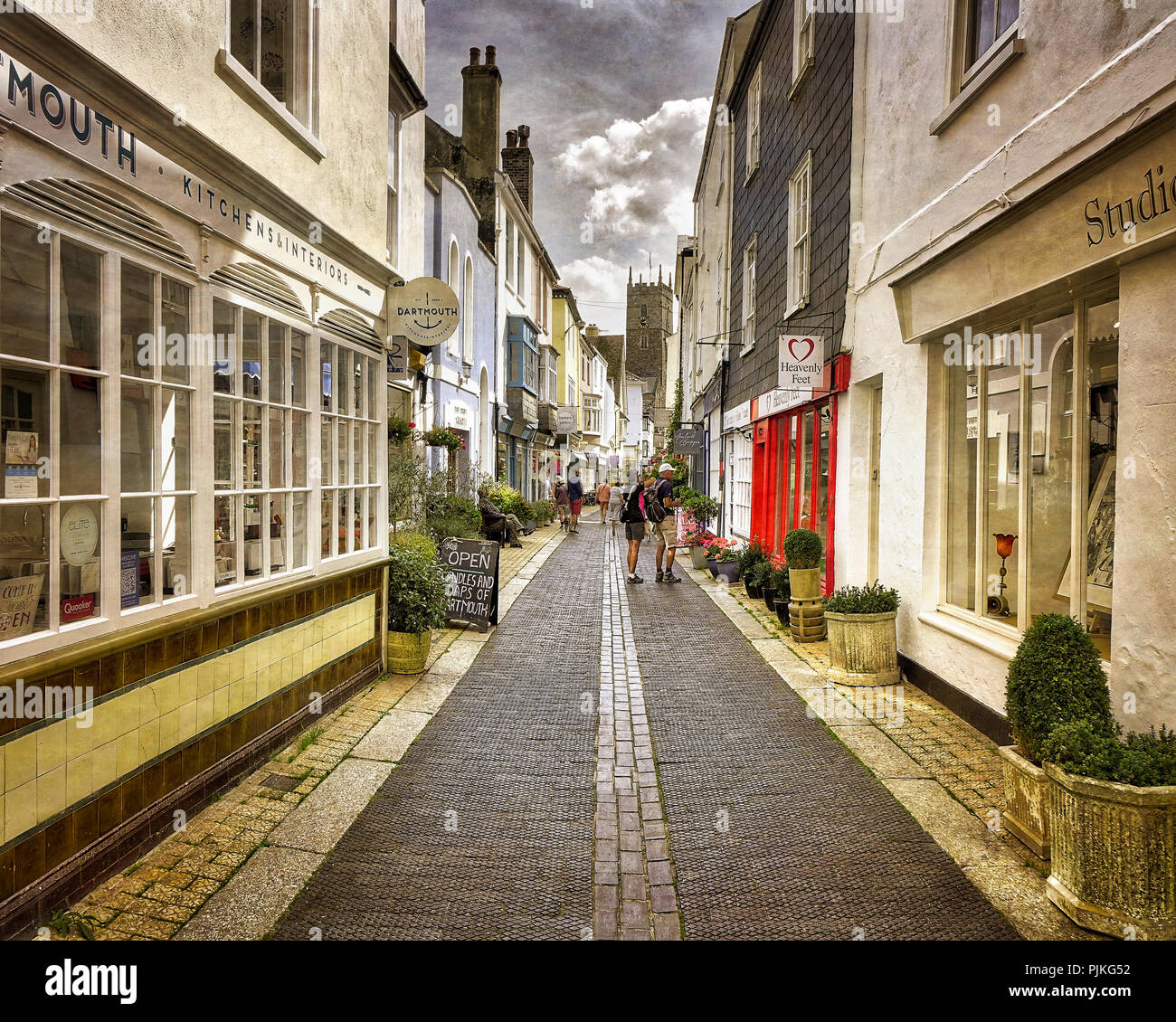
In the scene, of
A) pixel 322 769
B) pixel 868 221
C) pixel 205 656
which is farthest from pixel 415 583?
pixel 868 221

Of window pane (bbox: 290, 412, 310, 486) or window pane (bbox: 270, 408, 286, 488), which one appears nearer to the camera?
window pane (bbox: 270, 408, 286, 488)

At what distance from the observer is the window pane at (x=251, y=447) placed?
462cm

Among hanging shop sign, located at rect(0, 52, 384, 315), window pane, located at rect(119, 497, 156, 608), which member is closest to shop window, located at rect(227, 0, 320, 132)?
hanging shop sign, located at rect(0, 52, 384, 315)

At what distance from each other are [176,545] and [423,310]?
3812mm

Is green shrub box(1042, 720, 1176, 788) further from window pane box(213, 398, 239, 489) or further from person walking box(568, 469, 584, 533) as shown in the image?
person walking box(568, 469, 584, 533)

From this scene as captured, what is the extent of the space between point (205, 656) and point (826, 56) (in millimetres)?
9276

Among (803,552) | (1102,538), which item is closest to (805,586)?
(803,552)

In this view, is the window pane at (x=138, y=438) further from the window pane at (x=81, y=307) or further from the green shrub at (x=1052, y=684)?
the green shrub at (x=1052, y=684)

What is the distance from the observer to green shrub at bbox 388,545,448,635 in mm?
6984

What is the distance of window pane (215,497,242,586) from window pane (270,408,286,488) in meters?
0.48

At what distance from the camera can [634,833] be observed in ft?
13.1
